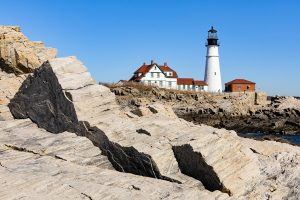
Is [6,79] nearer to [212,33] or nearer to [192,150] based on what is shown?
[192,150]

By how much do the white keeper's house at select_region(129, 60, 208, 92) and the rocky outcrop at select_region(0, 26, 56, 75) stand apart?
60846 millimetres

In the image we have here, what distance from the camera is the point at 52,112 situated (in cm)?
2173

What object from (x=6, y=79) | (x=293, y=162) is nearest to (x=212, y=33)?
(x=6, y=79)

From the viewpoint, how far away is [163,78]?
99.6 meters

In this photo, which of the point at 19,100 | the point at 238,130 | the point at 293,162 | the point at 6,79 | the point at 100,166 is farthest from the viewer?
the point at 238,130

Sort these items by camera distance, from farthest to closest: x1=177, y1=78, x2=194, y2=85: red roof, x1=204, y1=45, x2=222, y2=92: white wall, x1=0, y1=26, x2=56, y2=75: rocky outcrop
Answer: x1=177, y1=78, x2=194, y2=85: red roof → x1=204, y1=45, x2=222, y2=92: white wall → x1=0, y1=26, x2=56, y2=75: rocky outcrop

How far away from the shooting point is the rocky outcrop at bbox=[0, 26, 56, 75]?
109 ft

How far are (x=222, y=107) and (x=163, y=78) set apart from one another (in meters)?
24.5

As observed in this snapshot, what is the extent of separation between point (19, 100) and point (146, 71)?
73.9 m

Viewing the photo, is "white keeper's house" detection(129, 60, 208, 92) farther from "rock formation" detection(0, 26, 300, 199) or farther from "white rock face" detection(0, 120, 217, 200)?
"white rock face" detection(0, 120, 217, 200)

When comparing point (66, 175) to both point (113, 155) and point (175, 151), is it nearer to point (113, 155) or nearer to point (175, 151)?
point (113, 155)

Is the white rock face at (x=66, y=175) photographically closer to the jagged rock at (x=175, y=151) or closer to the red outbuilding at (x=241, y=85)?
the jagged rock at (x=175, y=151)

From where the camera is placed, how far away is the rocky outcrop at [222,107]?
6606 centimetres

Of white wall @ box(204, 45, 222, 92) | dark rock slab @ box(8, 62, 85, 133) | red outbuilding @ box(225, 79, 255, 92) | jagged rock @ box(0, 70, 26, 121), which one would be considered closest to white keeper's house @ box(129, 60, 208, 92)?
white wall @ box(204, 45, 222, 92)
